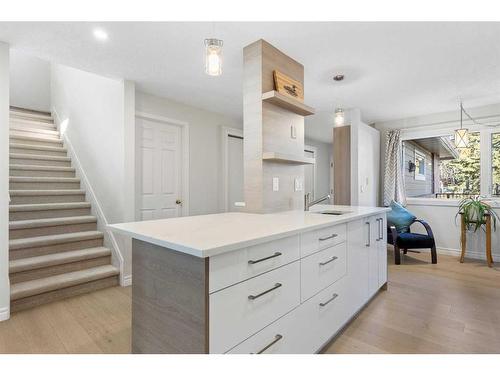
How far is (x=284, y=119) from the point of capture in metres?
2.47

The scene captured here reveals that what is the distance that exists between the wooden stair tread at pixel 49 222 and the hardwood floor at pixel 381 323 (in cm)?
100

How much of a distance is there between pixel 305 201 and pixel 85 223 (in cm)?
273

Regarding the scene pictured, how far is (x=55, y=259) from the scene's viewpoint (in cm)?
285

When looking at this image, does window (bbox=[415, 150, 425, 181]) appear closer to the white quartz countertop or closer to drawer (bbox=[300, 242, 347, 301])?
drawer (bbox=[300, 242, 347, 301])

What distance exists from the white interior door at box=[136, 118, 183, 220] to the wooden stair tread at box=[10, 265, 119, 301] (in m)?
0.77

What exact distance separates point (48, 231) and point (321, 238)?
124 inches

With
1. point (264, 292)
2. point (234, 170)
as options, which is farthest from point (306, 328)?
point (234, 170)

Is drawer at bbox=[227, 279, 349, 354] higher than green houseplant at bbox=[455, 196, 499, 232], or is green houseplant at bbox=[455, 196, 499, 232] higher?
green houseplant at bbox=[455, 196, 499, 232]

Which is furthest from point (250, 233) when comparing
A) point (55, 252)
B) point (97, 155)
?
point (97, 155)

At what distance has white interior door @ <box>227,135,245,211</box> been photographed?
4.61 metres

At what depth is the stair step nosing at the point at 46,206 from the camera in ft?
10.4

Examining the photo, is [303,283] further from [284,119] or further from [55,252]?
[55,252]

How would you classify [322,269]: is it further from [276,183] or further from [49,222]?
[49,222]

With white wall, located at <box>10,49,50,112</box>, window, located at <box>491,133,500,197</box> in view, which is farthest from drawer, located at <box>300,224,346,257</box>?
white wall, located at <box>10,49,50,112</box>
